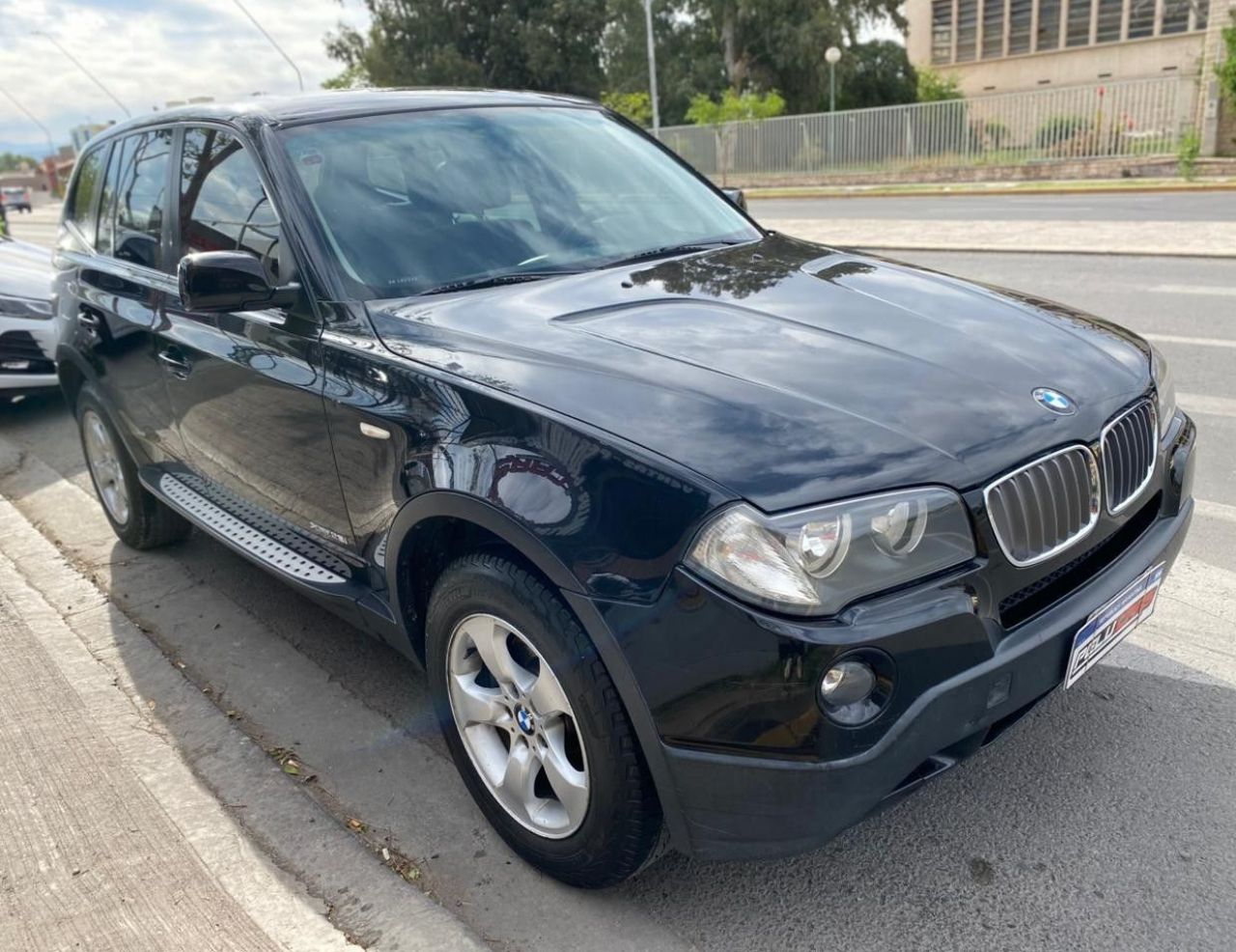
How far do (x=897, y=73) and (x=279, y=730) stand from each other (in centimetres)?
4761

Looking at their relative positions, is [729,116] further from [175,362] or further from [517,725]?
[517,725]

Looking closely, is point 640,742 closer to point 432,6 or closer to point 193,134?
point 193,134

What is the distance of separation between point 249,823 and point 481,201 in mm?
1923

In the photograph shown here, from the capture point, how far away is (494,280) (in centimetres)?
302

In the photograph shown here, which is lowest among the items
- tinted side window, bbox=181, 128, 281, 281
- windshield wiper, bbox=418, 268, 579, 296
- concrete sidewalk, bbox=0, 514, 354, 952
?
concrete sidewalk, bbox=0, 514, 354, 952

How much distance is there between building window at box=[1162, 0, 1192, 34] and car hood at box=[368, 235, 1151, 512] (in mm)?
46407

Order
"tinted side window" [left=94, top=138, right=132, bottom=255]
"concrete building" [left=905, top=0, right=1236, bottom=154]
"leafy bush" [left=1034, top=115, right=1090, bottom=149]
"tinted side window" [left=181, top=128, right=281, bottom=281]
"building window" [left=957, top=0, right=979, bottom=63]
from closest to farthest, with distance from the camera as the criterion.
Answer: "tinted side window" [left=181, top=128, right=281, bottom=281] < "tinted side window" [left=94, top=138, right=132, bottom=255] < "leafy bush" [left=1034, top=115, right=1090, bottom=149] < "concrete building" [left=905, top=0, right=1236, bottom=154] < "building window" [left=957, top=0, right=979, bottom=63]

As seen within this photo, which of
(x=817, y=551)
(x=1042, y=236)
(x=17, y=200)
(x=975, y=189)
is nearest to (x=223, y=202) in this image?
(x=817, y=551)

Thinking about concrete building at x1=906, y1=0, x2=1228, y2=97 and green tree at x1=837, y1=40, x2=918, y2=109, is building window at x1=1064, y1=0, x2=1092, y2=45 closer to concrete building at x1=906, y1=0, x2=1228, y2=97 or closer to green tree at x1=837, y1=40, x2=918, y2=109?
concrete building at x1=906, y1=0, x2=1228, y2=97

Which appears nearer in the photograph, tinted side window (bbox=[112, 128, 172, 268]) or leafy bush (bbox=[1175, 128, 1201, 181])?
tinted side window (bbox=[112, 128, 172, 268])

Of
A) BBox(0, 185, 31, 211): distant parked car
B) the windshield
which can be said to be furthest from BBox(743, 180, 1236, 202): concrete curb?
BBox(0, 185, 31, 211): distant parked car

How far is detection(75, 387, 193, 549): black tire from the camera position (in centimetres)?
457

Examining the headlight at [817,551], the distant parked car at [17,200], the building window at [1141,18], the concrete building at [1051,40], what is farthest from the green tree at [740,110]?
the distant parked car at [17,200]

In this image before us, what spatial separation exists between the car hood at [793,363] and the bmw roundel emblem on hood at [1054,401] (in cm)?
2
